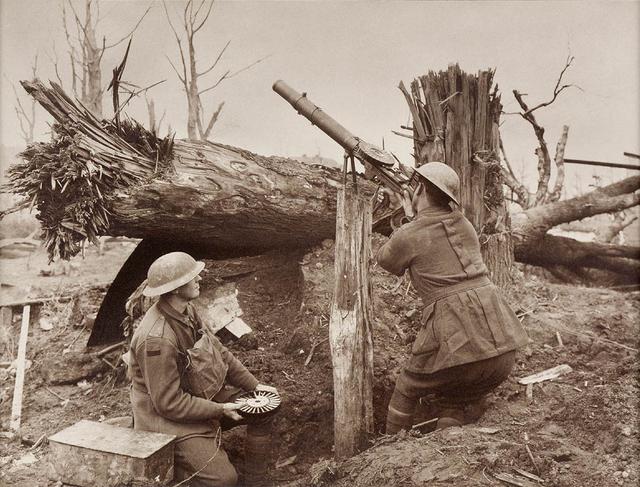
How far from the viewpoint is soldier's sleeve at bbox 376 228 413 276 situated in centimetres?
319

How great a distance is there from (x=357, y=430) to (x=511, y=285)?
2.69 m

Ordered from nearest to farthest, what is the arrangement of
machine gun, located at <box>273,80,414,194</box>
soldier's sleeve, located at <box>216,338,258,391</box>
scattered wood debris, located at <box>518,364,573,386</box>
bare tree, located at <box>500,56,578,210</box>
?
soldier's sleeve, located at <box>216,338,258,391</box> → machine gun, located at <box>273,80,414,194</box> → scattered wood debris, located at <box>518,364,573,386</box> → bare tree, located at <box>500,56,578,210</box>

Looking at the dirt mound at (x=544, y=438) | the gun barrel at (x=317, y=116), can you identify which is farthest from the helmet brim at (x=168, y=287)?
the gun barrel at (x=317, y=116)

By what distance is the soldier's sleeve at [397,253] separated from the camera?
10.5ft

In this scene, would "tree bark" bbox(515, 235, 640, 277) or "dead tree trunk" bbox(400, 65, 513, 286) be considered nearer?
"dead tree trunk" bbox(400, 65, 513, 286)

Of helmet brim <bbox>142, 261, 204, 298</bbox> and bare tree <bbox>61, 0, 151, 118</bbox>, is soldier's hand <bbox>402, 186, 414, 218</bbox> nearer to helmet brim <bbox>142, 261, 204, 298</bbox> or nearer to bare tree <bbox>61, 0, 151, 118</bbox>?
helmet brim <bbox>142, 261, 204, 298</bbox>

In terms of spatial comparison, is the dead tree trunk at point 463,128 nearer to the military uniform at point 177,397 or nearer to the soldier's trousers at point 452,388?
the soldier's trousers at point 452,388

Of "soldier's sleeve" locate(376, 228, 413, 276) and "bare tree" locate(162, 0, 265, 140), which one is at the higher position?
"bare tree" locate(162, 0, 265, 140)

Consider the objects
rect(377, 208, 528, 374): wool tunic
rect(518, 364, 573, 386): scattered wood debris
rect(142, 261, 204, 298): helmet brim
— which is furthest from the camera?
rect(518, 364, 573, 386): scattered wood debris

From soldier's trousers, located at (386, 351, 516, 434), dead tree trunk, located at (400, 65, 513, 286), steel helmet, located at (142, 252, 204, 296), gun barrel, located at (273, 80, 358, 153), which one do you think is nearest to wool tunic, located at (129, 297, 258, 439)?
steel helmet, located at (142, 252, 204, 296)

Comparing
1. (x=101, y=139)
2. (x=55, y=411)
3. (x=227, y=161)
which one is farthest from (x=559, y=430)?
(x=55, y=411)

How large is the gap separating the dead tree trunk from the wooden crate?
353 cm

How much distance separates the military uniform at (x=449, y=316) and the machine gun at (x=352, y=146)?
1.69 feet

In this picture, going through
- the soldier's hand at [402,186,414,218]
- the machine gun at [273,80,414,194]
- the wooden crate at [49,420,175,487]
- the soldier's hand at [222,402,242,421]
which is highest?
the machine gun at [273,80,414,194]
